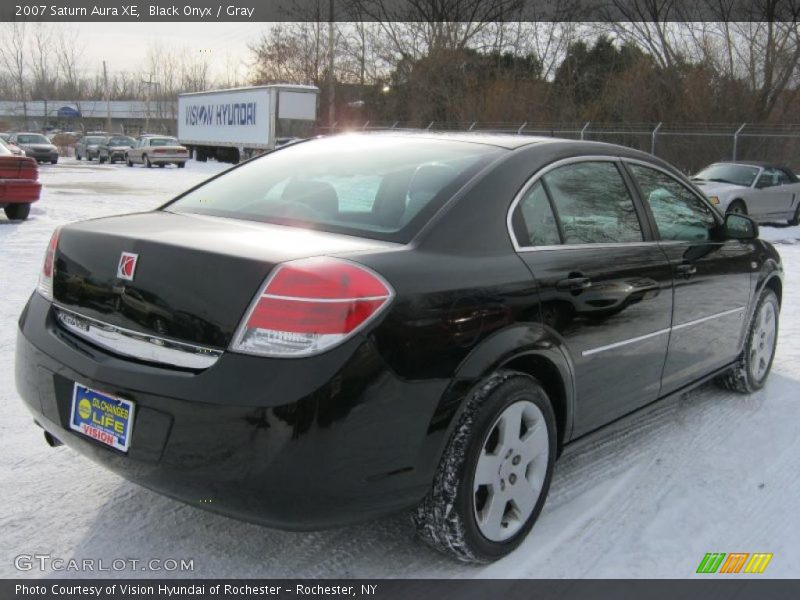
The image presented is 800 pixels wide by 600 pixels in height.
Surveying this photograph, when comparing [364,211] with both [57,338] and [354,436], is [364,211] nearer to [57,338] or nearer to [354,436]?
[354,436]

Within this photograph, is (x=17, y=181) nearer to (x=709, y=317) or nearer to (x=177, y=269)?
(x=177, y=269)

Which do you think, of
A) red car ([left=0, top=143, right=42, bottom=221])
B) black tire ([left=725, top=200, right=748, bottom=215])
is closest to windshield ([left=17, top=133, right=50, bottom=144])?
red car ([left=0, top=143, right=42, bottom=221])

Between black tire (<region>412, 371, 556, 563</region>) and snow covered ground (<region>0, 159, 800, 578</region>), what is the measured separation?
14 cm

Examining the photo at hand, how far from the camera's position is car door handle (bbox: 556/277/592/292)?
9.61 feet

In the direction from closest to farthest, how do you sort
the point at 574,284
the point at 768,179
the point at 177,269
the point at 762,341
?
1. the point at 177,269
2. the point at 574,284
3. the point at 762,341
4. the point at 768,179

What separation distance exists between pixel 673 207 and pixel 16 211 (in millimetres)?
11226

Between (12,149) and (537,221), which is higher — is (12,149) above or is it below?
below

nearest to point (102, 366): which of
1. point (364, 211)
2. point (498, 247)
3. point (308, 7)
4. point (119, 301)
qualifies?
point (119, 301)

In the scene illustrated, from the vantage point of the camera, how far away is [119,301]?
2480mm

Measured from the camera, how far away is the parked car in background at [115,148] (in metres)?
38.9

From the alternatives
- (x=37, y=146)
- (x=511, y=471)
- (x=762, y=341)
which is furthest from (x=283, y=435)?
(x=37, y=146)

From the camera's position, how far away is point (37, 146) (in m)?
34.7

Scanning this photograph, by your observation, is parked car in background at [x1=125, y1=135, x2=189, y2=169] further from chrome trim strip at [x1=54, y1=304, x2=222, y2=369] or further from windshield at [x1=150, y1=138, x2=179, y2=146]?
chrome trim strip at [x1=54, y1=304, x2=222, y2=369]

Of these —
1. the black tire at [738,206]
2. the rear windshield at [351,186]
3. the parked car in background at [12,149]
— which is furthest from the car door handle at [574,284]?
the black tire at [738,206]
